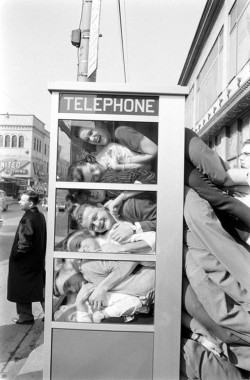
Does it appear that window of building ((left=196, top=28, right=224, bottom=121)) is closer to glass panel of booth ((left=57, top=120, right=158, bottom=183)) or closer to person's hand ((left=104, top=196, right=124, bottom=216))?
glass panel of booth ((left=57, top=120, right=158, bottom=183))

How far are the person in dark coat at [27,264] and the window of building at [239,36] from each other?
837 centimetres

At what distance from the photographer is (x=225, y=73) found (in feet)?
44.2

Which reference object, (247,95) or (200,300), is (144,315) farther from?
(247,95)

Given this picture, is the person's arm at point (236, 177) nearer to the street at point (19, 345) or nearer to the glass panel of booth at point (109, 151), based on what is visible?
the glass panel of booth at point (109, 151)

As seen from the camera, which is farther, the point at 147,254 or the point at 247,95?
the point at 247,95

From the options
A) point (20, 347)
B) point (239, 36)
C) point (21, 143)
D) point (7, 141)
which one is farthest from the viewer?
point (21, 143)

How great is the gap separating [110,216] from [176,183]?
0.45 m

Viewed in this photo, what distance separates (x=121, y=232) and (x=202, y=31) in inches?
677

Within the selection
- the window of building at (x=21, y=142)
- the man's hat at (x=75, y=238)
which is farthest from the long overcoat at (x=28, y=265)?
the window of building at (x=21, y=142)

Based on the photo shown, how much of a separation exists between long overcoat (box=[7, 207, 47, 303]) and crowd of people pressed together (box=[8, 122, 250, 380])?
2.44 m

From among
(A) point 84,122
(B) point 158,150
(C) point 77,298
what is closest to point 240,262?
(B) point 158,150

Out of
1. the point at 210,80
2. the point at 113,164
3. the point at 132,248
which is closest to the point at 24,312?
the point at 132,248

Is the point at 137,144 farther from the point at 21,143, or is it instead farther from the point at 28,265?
the point at 21,143

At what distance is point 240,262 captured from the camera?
209 centimetres
